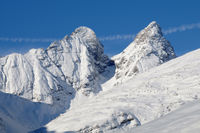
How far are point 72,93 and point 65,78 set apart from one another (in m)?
8.23

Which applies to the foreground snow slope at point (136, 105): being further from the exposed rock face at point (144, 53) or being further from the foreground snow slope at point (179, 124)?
the exposed rock face at point (144, 53)

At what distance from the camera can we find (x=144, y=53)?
12431 cm

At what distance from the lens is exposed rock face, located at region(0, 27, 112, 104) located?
392ft

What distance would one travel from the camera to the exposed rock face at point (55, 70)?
11956 cm

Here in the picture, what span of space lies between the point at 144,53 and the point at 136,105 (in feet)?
309

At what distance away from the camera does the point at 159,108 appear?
29.8m

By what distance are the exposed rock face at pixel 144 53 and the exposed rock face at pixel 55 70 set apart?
1110 centimetres

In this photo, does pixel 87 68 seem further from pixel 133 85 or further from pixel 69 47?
pixel 133 85

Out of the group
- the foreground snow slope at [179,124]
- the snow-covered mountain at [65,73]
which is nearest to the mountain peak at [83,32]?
the snow-covered mountain at [65,73]

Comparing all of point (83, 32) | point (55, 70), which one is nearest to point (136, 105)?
point (55, 70)

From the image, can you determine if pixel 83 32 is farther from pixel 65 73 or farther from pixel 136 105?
pixel 136 105

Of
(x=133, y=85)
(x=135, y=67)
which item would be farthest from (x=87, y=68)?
(x=133, y=85)

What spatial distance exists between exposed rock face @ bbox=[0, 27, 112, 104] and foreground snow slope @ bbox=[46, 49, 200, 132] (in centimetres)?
8220

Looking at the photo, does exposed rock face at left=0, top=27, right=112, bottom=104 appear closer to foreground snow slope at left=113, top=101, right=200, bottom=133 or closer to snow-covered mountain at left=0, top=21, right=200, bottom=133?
snow-covered mountain at left=0, top=21, right=200, bottom=133
